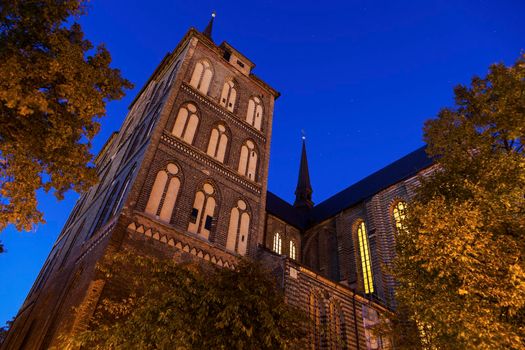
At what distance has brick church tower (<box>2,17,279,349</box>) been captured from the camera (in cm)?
1436

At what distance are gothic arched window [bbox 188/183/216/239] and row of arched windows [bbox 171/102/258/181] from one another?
2.60 m

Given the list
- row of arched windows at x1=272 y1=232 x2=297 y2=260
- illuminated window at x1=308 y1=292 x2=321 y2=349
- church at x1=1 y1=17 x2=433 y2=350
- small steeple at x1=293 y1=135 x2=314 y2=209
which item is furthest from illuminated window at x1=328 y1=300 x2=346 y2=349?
small steeple at x1=293 y1=135 x2=314 y2=209

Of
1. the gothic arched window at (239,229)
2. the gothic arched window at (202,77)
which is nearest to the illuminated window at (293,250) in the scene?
the gothic arched window at (239,229)

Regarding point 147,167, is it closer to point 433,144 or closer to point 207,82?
point 207,82

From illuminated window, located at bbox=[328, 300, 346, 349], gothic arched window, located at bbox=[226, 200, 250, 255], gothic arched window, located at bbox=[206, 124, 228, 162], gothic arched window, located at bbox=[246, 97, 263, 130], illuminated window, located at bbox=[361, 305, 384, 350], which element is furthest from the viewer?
gothic arched window, located at bbox=[246, 97, 263, 130]

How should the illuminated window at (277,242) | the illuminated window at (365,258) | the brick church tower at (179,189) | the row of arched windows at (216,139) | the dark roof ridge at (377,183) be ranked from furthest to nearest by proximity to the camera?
the illuminated window at (277,242) → the dark roof ridge at (377,183) → the illuminated window at (365,258) → the row of arched windows at (216,139) → the brick church tower at (179,189)

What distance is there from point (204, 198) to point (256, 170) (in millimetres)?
5287

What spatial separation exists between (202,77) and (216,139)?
5083 mm

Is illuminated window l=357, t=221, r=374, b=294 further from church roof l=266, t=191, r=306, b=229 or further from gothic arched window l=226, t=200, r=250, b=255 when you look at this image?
gothic arched window l=226, t=200, r=250, b=255

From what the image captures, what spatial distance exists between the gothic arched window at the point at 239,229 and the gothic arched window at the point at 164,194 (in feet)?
11.5

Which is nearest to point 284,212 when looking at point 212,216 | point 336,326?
point 212,216

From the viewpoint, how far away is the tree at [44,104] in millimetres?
7749

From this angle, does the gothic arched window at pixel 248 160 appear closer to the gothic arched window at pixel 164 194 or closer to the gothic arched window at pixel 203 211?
the gothic arched window at pixel 203 211

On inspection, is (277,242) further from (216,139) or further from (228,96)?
(228,96)
